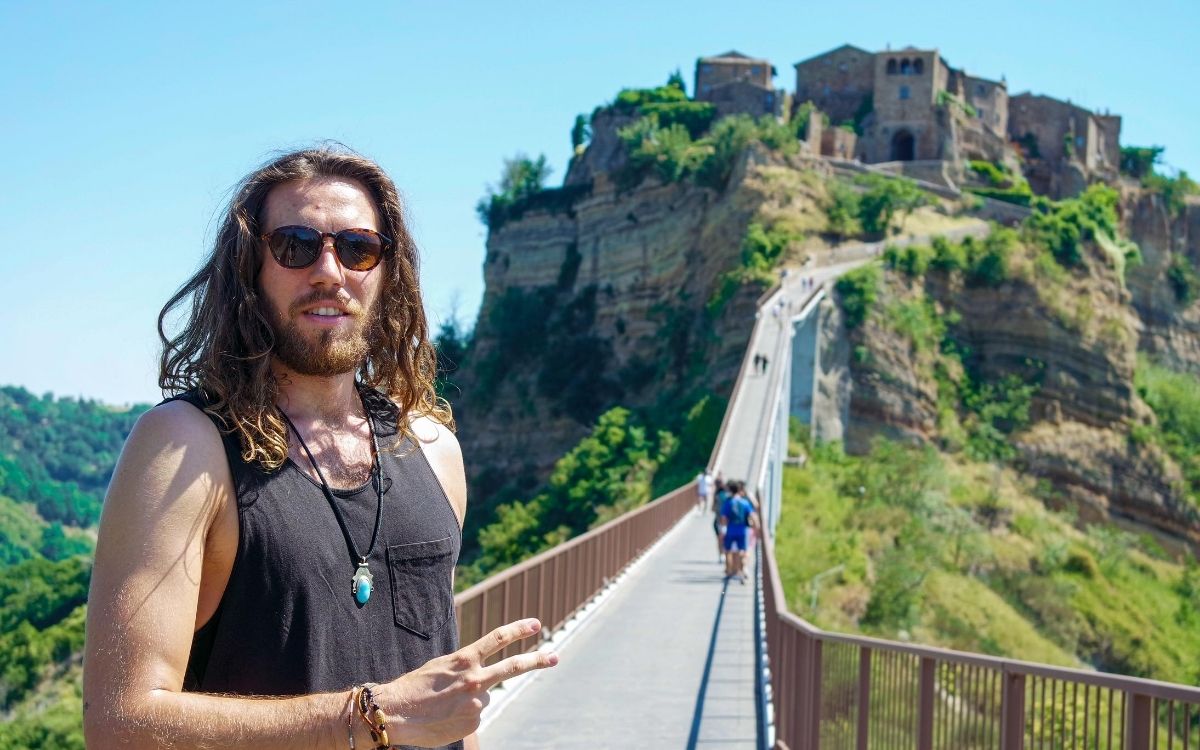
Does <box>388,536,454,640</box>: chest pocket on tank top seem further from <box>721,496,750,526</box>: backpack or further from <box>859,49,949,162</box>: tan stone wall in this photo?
<box>859,49,949,162</box>: tan stone wall

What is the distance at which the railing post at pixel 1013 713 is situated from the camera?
234 inches

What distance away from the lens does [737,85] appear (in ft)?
245

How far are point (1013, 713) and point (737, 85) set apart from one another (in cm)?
7118

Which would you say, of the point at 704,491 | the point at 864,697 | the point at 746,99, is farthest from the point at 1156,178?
the point at 864,697

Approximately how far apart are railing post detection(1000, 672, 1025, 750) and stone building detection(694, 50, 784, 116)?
69.4 metres

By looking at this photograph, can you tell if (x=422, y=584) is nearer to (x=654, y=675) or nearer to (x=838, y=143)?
(x=654, y=675)

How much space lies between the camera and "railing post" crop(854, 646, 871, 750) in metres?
8.02

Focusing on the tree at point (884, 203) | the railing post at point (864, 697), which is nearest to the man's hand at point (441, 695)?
the railing post at point (864, 697)

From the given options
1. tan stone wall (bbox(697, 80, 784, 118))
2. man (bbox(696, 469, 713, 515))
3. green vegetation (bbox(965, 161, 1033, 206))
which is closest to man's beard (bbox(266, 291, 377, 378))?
man (bbox(696, 469, 713, 515))

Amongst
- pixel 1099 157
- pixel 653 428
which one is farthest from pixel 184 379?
pixel 1099 157

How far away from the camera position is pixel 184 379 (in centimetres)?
310

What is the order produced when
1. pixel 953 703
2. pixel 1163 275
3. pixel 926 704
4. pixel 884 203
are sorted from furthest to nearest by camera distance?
1. pixel 1163 275
2. pixel 884 203
3. pixel 926 704
4. pixel 953 703

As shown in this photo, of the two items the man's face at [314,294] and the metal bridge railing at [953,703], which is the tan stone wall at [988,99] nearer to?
the metal bridge railing at [953,703]

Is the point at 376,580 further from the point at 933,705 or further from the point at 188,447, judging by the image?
the point at 933,705
